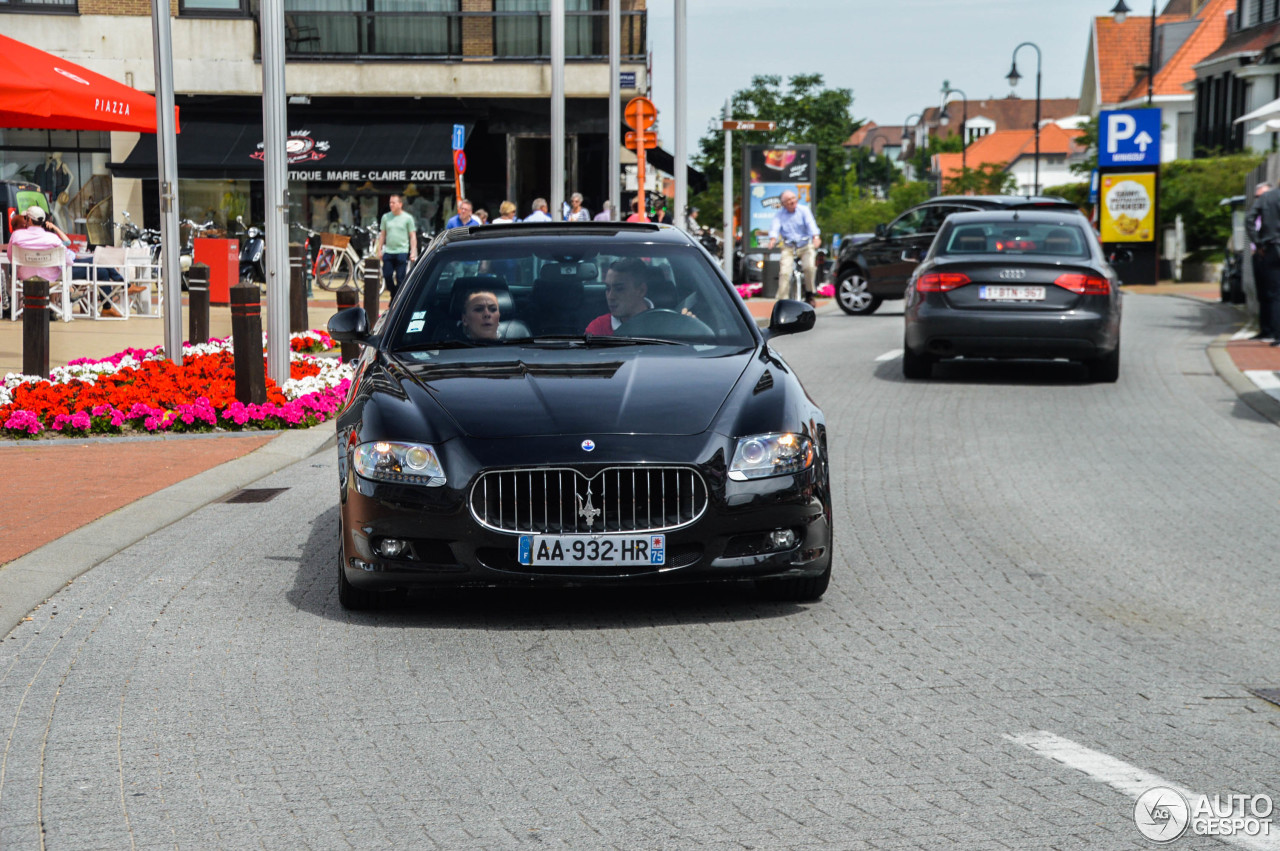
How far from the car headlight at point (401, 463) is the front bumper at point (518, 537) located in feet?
0.10

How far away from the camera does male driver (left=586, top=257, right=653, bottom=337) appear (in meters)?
6.91

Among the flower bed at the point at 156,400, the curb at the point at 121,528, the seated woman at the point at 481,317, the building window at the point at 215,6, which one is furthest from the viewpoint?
the building window at the point at 215,6

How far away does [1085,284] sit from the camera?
1434 cm

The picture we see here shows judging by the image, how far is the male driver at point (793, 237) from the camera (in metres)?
24.6

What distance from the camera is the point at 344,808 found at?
397cm

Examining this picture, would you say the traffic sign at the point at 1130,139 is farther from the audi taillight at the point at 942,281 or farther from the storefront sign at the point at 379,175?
the audi taillight at the point at 942,281

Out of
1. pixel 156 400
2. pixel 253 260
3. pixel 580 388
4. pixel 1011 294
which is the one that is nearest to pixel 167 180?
pixel 156 400

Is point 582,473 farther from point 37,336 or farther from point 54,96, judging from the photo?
point 54,96

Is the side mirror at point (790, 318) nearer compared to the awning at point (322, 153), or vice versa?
the side mirror at point (790, 318)

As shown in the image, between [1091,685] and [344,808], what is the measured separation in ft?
7.86

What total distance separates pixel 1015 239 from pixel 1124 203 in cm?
2155

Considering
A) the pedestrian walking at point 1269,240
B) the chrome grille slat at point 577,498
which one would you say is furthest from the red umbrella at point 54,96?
the pedestrian walking at point 1269,240

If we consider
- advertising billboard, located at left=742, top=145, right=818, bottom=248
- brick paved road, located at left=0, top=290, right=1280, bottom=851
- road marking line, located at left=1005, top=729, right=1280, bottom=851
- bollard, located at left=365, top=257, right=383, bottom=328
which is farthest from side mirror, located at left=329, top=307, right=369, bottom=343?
advertising billboard, located at left=742, top=145, right=818, bottom=248

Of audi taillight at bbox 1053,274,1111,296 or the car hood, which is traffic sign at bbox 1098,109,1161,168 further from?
the car hood
